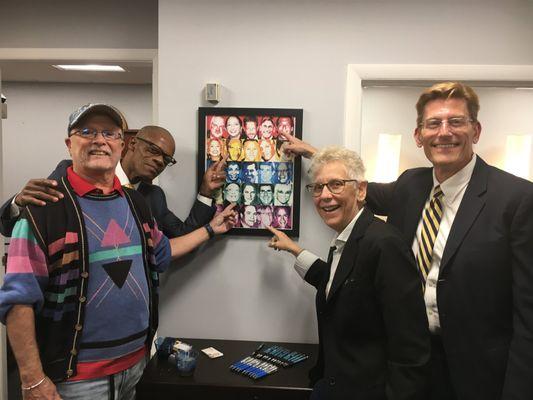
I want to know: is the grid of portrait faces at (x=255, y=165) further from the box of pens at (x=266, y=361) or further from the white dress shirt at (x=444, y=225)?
the white dress shirt at (x=444, y=225)

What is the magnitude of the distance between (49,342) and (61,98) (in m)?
3.81

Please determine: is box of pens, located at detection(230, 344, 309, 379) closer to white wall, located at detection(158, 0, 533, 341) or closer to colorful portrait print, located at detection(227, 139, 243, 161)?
white wall, located at detection(158, 0, 533, 341)

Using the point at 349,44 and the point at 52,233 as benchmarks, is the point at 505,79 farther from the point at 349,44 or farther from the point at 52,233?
the point at 52,233

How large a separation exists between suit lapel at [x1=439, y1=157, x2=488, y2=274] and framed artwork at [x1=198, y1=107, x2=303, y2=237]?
0.84 meters

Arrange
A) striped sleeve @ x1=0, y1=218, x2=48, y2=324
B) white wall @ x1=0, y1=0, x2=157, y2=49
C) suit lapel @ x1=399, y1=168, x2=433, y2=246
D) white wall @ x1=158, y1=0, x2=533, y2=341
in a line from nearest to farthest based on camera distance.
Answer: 1. striped sleeve @ x1=0, y1=218, x2=48, y2=324
2. suit lapel @ x1=399, y1=168, x2=433, y2=246
3. white wall @ x1=158, y1=0, x2=533, y2=341
4. white wall @ x1=0, y1=0, x2=157, y2=49

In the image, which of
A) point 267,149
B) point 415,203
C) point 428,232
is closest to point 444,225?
point 428,232

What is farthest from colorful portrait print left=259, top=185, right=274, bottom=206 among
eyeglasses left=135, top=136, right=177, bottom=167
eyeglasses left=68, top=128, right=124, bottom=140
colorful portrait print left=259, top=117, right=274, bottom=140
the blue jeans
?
the blue jeans

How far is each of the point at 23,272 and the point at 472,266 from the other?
1.49 metres

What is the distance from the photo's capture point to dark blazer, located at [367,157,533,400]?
1.36 meters

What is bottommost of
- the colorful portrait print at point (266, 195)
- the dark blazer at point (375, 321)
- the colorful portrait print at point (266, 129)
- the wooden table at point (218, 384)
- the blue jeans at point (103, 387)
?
the wooden table at point (218, 384)

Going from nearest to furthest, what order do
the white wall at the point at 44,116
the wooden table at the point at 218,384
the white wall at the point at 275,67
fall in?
the wooden table at the point at 218,384
the white wall at the point at 275,67
the white wall at the point at 44,116

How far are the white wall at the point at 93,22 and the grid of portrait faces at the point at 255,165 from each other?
94 centimetres

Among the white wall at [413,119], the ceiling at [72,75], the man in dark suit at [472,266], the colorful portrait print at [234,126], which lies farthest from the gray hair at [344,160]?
the ceiling at [72,75]

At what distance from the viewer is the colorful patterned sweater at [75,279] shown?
135 centimetres
